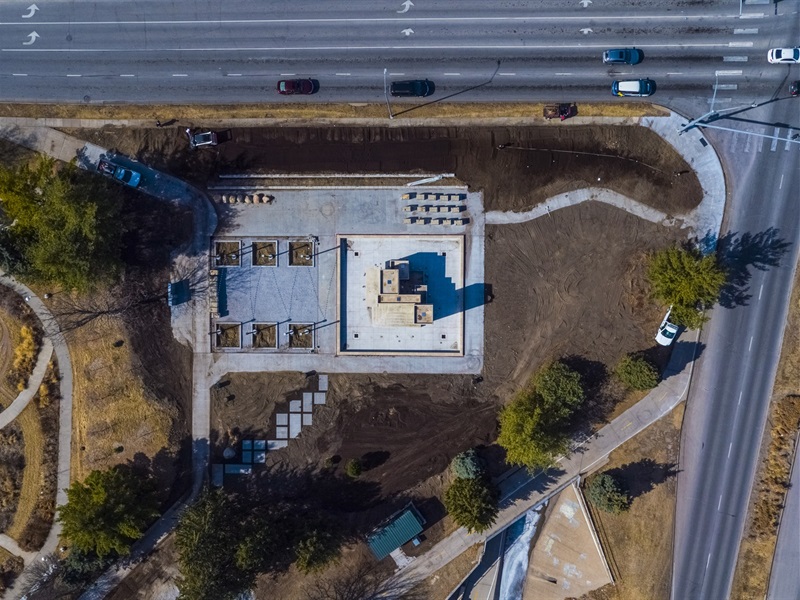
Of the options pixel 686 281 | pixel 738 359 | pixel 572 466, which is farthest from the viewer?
pixel 572 466

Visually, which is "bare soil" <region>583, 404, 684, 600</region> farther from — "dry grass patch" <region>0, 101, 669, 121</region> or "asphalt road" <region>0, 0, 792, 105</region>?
"asphalt road" <region>0, 0, 792, 105</region>

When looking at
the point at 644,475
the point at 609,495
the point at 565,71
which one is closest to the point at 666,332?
the point at 644,475

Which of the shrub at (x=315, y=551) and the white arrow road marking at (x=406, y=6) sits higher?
the white arrow road marking at (x=406, y=6)

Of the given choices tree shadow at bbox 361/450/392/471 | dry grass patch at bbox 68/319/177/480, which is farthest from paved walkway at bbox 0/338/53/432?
tree shadow at bbox 361/450/392/471

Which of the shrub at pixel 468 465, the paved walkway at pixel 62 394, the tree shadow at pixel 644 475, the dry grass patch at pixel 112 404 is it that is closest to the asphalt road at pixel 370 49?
the paved walkway at pixel 62 394

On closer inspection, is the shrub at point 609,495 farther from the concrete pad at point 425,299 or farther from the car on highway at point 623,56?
the car on highway at point 623,56

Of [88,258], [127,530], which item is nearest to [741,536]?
[127,530]

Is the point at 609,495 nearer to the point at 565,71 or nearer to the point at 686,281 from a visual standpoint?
the point at 686,281
